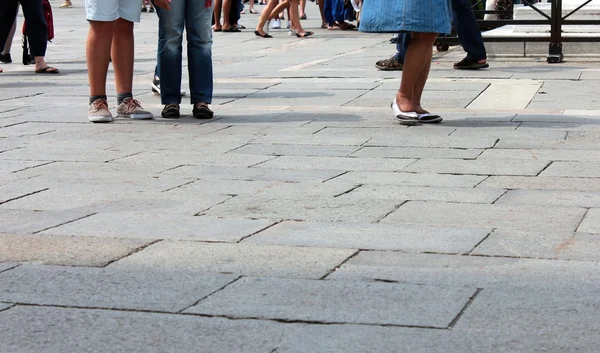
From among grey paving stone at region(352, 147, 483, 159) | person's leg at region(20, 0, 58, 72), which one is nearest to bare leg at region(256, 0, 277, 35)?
person's leg at region(20, 0, 58, 72)

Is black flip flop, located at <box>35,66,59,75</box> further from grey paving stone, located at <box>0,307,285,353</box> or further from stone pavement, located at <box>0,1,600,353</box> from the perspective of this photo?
grey paving stone, located at <box>0,307,285,353</box>

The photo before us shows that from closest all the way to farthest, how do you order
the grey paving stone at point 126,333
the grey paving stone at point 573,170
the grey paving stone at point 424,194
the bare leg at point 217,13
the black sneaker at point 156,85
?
the grey paving stone at point 126,333 < the grey paving stone at point 424,194 < the grey paving stone at point 573,170 < the black sneaker at point 156,85 < the bare leg at point 217,13

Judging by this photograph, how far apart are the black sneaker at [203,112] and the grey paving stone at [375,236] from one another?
3.04m

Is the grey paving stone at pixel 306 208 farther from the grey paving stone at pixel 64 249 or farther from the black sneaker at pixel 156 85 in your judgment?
the black sneaker at pixel 156 85

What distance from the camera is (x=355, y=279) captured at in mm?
3414

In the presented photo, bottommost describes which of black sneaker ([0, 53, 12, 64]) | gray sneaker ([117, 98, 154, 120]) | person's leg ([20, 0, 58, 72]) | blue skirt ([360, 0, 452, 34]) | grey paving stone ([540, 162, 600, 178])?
black sneaker ([0, 53, 12, 64])

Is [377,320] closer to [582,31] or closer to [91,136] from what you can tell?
[91,136]

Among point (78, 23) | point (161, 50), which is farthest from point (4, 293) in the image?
point (78, 23)

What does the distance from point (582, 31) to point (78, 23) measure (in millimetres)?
11032

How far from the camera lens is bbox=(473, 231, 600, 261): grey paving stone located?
3.66 meters

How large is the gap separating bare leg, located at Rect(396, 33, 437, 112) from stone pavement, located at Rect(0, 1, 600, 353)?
0.22 metres

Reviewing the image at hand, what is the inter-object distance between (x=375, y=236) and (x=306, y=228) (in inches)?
11.2

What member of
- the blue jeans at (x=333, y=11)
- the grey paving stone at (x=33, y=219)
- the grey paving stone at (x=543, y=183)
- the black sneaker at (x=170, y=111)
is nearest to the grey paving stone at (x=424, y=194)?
the grey paving stone at (x=543, y=183)

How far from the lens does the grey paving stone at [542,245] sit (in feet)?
12.0
